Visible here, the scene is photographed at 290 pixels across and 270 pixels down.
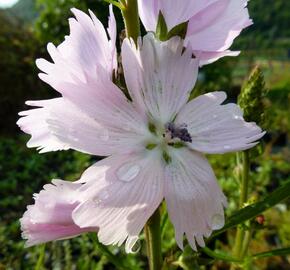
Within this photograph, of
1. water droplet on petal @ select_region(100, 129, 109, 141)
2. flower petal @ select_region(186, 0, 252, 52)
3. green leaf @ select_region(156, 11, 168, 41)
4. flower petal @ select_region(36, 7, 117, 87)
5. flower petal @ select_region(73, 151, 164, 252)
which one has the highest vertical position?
flower petal @ select_region(36, 7, 117, 87)

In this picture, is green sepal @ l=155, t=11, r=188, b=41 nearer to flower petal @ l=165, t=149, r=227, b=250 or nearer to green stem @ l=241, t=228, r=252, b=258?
flower petal @ l=165, t=149, r=227, b=250

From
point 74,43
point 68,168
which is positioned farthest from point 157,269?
point 68,168

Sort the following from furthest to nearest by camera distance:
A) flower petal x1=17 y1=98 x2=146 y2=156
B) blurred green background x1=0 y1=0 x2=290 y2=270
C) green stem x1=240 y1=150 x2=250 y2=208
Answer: blurred green background x1=0 y1=0 x2=290 y2=270
green stem x1=240 y1=150 x2=250 y2=208
flower petal x1=17 y1=98 x2=146 y2=156

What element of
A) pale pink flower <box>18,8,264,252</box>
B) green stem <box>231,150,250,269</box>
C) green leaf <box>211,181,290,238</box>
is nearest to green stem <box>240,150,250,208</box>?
green stem <box>231,150,250,269</box>

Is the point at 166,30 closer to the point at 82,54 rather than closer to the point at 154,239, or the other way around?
the point at 82,54

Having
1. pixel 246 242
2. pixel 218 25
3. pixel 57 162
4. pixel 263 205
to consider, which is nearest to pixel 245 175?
pixel 246 242

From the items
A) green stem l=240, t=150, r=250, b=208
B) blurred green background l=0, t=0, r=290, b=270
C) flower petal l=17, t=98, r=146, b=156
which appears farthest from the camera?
blurred green background l=0, t=0, r=290, b=270
